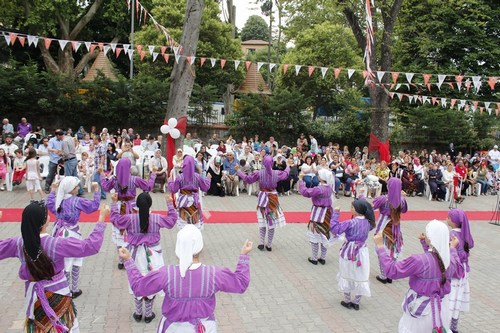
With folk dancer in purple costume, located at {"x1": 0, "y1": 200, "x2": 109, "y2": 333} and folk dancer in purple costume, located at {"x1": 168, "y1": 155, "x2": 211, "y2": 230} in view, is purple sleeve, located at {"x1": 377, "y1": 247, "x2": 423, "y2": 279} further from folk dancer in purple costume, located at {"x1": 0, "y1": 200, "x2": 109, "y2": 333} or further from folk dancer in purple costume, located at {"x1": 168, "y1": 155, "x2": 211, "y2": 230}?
folk dancer in purple costume, located at {"x1": 168, "y1": 155, "x2": 211, "y2": 230}

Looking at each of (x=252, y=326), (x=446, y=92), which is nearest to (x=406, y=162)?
(x=446, y=92)

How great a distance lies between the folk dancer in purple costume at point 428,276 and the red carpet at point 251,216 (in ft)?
22.3

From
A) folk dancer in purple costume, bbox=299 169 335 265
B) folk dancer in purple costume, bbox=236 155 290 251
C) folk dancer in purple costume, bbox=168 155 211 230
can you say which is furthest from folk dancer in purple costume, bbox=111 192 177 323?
folk dancer in purple costume, bbox=236 155 290 251

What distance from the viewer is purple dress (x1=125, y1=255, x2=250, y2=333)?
11.9 ft

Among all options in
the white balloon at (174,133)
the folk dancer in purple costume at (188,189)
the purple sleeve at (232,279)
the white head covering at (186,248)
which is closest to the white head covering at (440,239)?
the purple sleeve at (232,279)

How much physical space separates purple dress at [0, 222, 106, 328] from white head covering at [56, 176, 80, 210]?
6.38ft

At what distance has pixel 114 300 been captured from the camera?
21.2 ft

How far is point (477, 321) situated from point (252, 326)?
3.28 metres

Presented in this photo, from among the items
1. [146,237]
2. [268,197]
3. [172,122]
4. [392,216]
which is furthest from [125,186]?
[172,122]

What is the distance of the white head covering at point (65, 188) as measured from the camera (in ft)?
19.6

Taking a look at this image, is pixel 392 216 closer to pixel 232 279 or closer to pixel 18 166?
pixel 232 279

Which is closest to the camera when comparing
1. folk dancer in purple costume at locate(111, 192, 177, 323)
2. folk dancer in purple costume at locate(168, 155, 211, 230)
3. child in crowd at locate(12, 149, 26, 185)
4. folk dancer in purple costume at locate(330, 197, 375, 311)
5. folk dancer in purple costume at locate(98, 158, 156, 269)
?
folk dancer in purple costume at locate(111, 192, 177, 323)

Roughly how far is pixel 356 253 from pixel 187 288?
11.3 ft

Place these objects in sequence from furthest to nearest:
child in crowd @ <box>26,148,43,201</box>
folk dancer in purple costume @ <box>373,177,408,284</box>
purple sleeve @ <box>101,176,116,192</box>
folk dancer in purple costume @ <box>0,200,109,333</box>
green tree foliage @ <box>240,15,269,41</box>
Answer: green tree foliage @ <box>240,15,269,41</box>, child in crowd @ <box>26,148,43,201</box>, purple sleeve @ <box>101,176,116,192</box>, folk dancer in purple costume @ <box>373,177,408,284</box>, folk dancer in purple costume @ <box>0,200,109,333</box>
